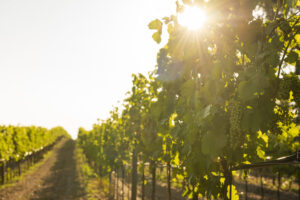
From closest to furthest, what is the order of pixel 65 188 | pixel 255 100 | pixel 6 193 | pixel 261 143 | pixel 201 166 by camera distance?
pixel 255 100 → pixel 201 166 → pixel 261 143 → pixel 6 193 → pixel 65 188

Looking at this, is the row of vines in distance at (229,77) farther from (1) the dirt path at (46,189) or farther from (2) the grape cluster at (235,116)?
(1) the dirt path at (46,189)

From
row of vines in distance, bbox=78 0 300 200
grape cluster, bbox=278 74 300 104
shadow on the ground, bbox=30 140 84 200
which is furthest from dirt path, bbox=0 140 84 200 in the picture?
grape cluster, bbox=278 74 300 104

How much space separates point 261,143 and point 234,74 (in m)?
0.79

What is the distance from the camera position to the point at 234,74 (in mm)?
1969

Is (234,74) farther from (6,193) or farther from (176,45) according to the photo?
(6,193)

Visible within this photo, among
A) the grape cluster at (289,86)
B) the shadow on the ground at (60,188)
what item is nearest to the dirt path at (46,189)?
the shadow on the ground at (60,188)

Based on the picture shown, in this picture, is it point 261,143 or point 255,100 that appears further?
point 261,143

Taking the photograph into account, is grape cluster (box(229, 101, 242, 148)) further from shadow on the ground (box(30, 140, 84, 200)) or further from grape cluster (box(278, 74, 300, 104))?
shadow on the ground (box(30, 140, 84, 200))

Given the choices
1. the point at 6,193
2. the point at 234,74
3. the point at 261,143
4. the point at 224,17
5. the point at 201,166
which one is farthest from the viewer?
the point at 6,193

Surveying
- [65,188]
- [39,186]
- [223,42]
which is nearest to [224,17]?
[223,42]

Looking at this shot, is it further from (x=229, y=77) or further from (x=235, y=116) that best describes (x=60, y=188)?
(x=235, y=116)

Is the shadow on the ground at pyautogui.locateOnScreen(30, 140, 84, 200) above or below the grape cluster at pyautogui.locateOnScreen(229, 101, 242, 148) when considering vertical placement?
below

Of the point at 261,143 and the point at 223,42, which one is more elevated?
the point at 223,42

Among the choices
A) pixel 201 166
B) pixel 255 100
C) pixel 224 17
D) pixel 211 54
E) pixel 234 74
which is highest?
pixel 224 17
